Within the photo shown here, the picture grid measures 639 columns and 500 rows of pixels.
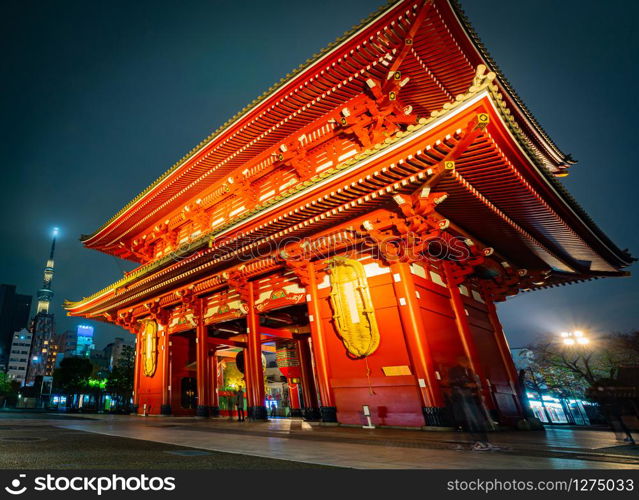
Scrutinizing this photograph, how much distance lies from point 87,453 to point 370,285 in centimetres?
715

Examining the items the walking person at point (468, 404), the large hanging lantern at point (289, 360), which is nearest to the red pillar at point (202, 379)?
the large hanging lantern at point (289, 360)

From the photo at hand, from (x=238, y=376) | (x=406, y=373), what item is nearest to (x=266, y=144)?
(x=406, y=373)

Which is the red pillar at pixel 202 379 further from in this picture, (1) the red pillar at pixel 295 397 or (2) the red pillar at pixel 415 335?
(2) the red pillar at pixel 415 335

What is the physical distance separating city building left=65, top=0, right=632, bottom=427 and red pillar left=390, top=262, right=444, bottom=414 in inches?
1.9

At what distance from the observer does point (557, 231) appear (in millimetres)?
10844

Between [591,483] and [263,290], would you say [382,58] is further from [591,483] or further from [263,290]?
[591,483]

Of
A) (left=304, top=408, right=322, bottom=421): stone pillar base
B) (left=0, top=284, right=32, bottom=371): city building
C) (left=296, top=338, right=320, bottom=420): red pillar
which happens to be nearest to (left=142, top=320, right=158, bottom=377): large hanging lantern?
(left=296, top=338, right=320, bottom=420): red pillar

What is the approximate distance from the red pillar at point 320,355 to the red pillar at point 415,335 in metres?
2.61

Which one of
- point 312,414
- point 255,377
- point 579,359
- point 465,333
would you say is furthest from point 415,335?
point 579,359

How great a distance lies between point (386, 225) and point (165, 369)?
13329 mm

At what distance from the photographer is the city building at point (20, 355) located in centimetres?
9126

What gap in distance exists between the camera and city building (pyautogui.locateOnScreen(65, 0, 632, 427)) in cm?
823

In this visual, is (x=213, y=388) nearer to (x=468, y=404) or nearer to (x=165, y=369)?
(x=165, y=369)

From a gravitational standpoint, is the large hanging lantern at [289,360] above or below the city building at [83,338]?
below
